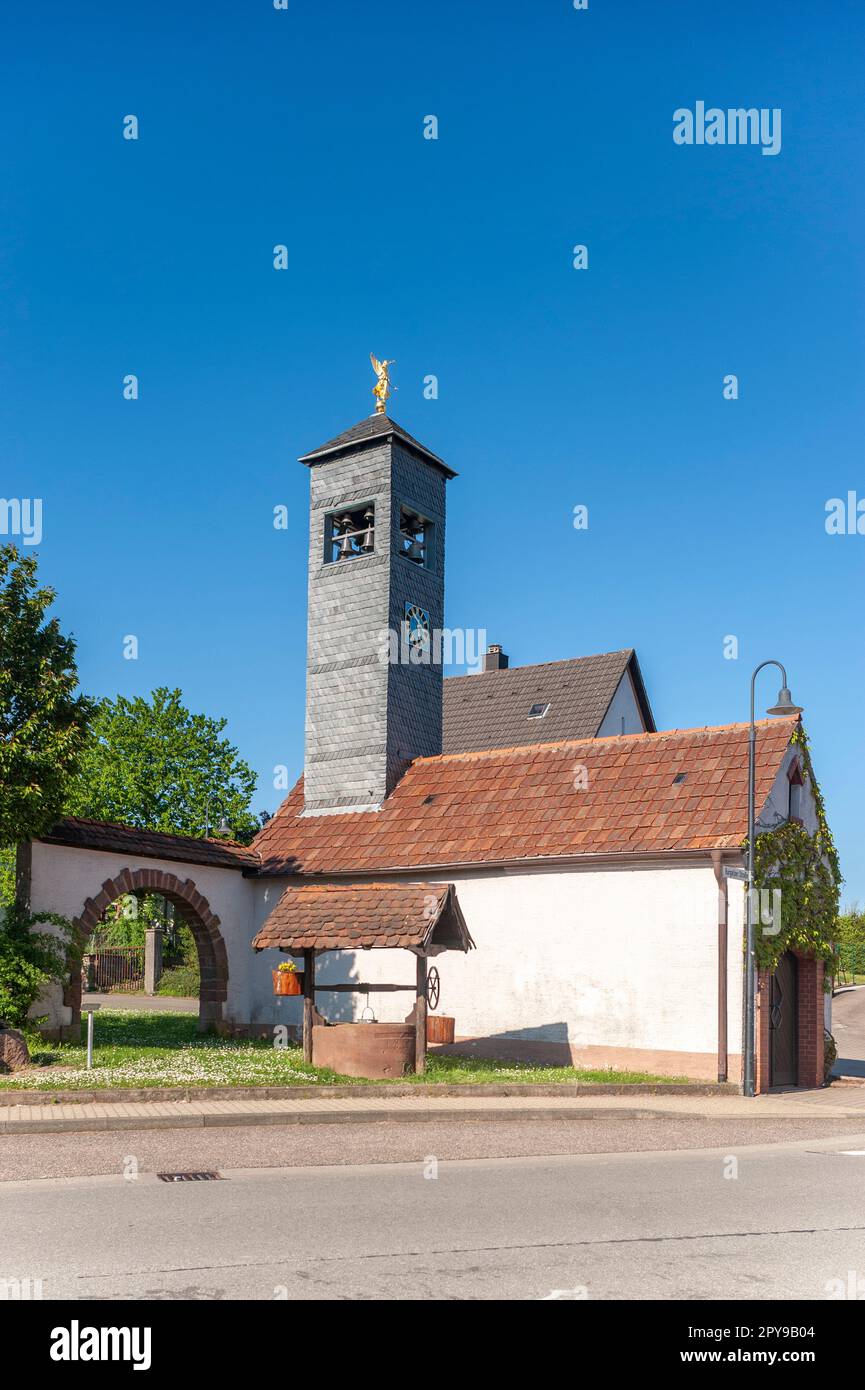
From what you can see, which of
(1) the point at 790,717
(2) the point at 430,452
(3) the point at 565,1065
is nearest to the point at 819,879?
(1) the point at 790,717

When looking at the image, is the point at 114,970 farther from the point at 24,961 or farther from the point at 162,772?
the point at 24,961

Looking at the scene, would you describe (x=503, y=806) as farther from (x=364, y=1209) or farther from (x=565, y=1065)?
(x=364, y=1209)

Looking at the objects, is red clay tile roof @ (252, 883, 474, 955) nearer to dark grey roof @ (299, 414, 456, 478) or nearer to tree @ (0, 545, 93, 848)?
tree @ (0, 545, 93, 848)

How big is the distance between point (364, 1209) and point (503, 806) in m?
15.1

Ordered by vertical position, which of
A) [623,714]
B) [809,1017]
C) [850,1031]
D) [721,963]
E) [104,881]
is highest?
[623,714]

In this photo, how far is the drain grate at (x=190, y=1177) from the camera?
33.3 ft

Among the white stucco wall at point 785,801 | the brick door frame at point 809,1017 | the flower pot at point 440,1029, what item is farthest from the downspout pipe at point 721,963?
the flower pot at point 440,1029

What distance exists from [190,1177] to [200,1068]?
7.21 metres

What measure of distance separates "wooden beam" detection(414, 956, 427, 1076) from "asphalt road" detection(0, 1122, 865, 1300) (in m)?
6.23

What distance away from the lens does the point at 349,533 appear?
2816 centimetres

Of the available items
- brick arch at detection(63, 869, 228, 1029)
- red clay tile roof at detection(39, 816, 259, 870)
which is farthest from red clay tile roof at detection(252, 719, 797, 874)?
brick arch at detection(63, 869, 228, 1029)

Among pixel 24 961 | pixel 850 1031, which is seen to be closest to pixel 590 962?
pixel 24 961

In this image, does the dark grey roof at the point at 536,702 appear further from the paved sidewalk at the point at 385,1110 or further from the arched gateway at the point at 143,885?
the paved sidewalk at the point at 385,1110
